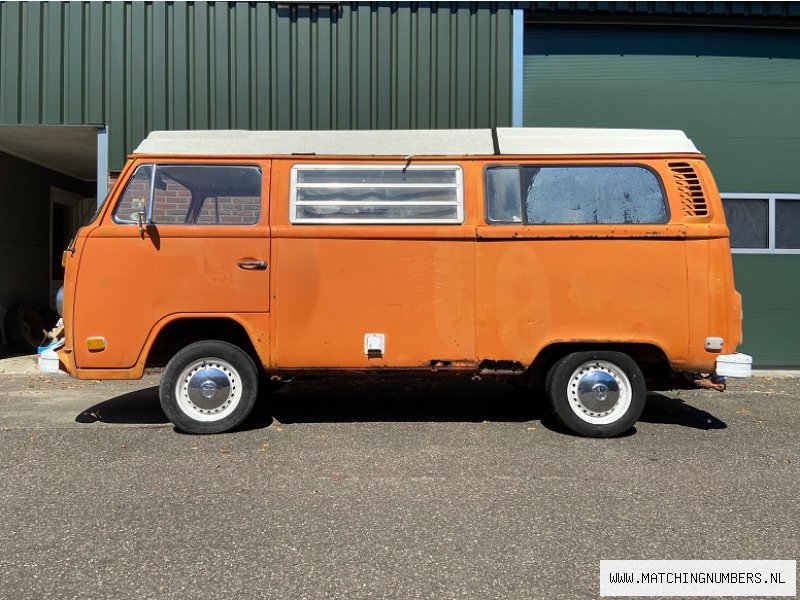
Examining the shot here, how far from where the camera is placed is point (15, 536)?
10.2 ft

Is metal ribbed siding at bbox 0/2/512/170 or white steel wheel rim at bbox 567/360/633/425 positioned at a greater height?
metal ribbed siding at bbox 0/2/512/170

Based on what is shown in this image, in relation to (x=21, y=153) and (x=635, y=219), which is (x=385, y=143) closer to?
(x=635, y=219)

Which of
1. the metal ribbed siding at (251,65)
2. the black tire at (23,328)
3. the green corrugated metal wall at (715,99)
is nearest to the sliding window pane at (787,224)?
the green corrugated metal wall at (715,99)

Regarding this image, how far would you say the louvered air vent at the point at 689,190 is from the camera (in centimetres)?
484

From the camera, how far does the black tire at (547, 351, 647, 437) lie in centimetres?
490

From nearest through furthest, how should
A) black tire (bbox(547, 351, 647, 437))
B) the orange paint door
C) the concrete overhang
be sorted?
the orange paint door < black tire (bbox(547, 351, 647, 437)) < the concrete overhang

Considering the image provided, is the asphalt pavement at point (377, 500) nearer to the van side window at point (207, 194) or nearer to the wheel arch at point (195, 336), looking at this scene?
the wheel arch at point (195, 336)

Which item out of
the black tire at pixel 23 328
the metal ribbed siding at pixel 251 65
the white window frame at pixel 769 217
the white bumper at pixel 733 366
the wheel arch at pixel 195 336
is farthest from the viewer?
the black tire at pixel 23 328

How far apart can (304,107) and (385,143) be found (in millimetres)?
3639

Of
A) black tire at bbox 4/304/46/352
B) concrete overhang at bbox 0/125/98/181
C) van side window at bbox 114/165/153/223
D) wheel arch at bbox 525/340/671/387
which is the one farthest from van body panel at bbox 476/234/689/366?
black tire at bbox 4/304/46/352

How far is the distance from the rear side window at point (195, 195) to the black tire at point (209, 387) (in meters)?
1.08

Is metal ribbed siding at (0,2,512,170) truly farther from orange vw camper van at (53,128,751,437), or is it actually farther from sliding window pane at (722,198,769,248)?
sliding window pane at (722,198,769,248)

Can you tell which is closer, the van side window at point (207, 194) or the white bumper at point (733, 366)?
the white bumper at point (733, 366)

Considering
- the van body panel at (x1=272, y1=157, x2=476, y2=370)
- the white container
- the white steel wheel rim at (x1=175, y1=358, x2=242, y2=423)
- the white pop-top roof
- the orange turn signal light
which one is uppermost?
the white pop-top roof
